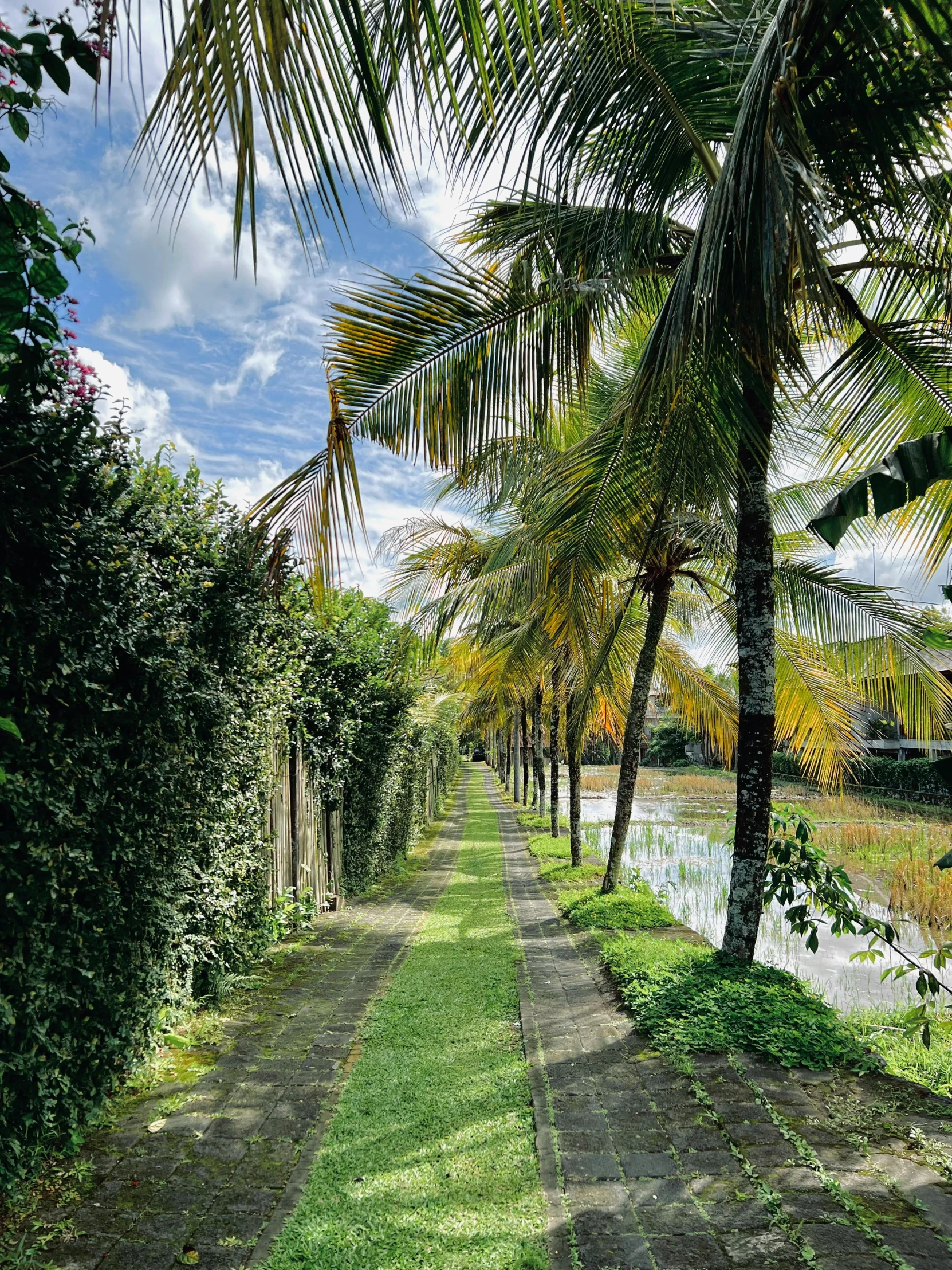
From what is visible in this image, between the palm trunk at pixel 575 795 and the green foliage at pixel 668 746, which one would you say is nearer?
the palm trunk at pixel 575 795

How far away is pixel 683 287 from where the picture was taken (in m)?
3.75

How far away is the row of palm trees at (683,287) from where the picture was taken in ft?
10.2

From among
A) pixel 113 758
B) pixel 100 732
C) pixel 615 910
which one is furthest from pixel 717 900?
pixel 100 732

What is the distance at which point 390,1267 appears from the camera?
108 inches

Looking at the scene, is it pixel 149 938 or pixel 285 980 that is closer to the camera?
pixel 149 938

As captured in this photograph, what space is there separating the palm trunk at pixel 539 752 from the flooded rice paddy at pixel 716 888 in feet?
5.17

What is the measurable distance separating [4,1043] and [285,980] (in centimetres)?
344

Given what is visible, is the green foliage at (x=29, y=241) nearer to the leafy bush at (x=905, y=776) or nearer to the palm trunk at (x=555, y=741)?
the palm trunk at (x=555, y=741)

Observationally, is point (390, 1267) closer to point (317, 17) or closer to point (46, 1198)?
point (46, 1198)

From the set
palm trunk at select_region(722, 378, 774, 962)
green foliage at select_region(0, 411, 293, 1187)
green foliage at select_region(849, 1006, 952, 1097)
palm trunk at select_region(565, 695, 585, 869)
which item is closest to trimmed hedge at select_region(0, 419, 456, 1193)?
green foliage at select_region(0, 411, 293, 1187)

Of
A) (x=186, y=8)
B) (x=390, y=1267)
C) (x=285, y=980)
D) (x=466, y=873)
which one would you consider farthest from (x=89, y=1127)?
(x=466, y=873)

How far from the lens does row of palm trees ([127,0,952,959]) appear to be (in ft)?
10.2

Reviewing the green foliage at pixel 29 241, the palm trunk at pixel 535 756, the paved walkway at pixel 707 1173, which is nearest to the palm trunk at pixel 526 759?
the palm trunk at pixel 535 756

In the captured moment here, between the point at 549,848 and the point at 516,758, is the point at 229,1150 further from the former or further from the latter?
the point at 516,758
